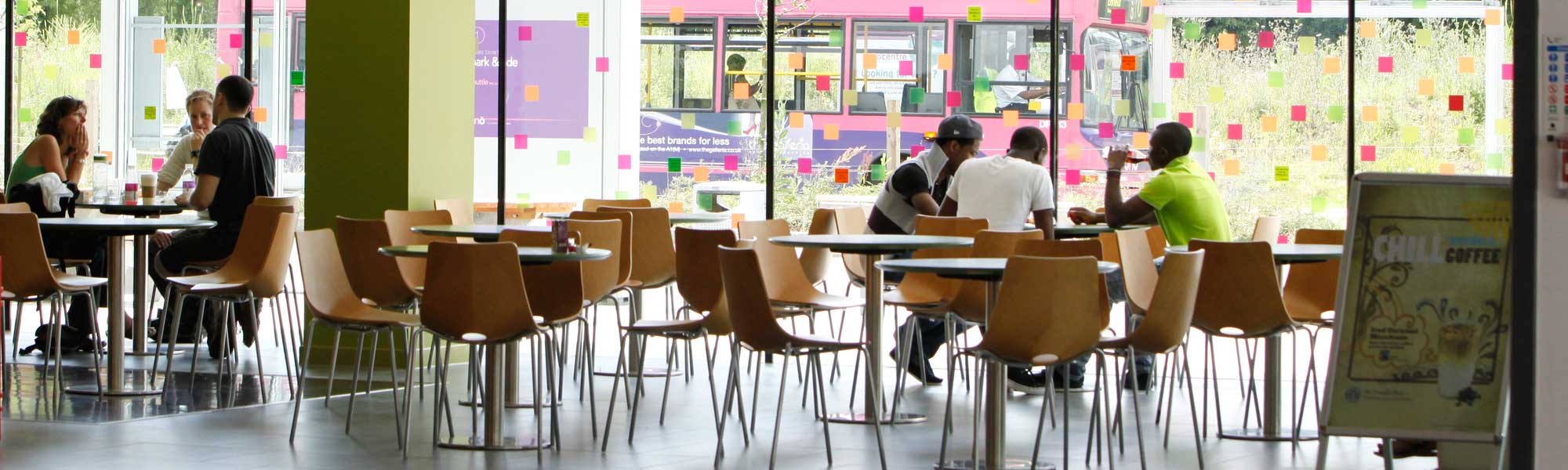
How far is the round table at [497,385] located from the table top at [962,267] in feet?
3.46

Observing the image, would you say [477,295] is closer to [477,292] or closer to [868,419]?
[477,292]

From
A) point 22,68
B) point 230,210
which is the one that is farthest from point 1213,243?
point 22,68

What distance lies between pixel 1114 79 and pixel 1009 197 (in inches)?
69.9

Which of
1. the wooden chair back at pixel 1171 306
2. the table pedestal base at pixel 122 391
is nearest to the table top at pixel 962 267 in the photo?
the wooden chair back at pixel 1171 306

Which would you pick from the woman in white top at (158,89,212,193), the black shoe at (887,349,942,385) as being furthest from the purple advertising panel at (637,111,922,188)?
the woman in white top at (158,89,212,193)

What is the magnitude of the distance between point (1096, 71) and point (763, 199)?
1.95 meters

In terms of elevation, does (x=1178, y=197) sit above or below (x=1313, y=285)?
above

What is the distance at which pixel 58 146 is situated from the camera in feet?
28.7

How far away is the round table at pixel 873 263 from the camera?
5738 mm

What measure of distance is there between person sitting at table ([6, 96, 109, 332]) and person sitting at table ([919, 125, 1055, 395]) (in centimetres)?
434

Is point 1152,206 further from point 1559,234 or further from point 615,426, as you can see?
point 1559,234

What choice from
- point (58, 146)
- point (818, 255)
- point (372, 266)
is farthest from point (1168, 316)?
point (58, 146)

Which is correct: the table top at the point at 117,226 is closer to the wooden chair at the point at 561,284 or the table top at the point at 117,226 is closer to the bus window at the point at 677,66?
the wooden chair at the point at 561,284

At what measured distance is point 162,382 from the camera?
743cm
